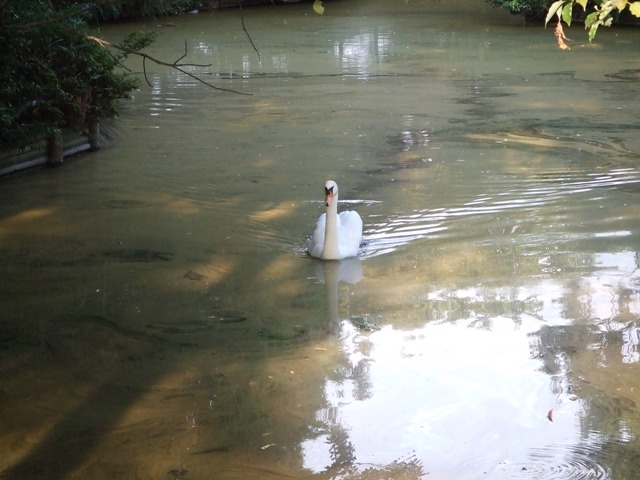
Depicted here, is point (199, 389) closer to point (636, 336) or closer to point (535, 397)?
point (535, 397)

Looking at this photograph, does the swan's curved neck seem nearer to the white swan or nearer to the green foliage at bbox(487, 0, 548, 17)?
the white swan

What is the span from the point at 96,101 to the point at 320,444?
6.10 metres

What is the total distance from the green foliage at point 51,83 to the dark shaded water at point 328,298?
2.06 feet

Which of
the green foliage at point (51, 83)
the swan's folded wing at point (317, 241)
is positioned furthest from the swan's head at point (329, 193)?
the green foliage at point (51, 83)

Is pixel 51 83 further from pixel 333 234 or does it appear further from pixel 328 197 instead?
pixel 333 234

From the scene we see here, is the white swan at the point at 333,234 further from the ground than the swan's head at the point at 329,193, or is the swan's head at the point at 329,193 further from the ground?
the swan's head at the point at 329,193

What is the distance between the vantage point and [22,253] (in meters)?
7.42

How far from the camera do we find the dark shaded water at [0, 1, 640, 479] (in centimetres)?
466

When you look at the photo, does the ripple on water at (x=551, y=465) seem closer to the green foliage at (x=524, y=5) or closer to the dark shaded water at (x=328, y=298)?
the dark shaded water at (x=328, y=298)

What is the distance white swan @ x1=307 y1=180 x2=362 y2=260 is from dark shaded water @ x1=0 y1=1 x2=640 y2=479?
124 millimetres

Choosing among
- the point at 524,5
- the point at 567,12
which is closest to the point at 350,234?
the point at 567,12

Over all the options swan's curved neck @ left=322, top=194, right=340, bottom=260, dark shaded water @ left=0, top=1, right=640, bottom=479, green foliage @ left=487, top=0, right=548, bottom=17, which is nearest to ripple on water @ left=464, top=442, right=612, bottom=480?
dark shaded water @ left=0, top=1, right=640, bottom=479

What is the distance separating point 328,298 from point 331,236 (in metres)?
0.65

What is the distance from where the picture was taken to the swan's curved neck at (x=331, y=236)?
7.01 metres
